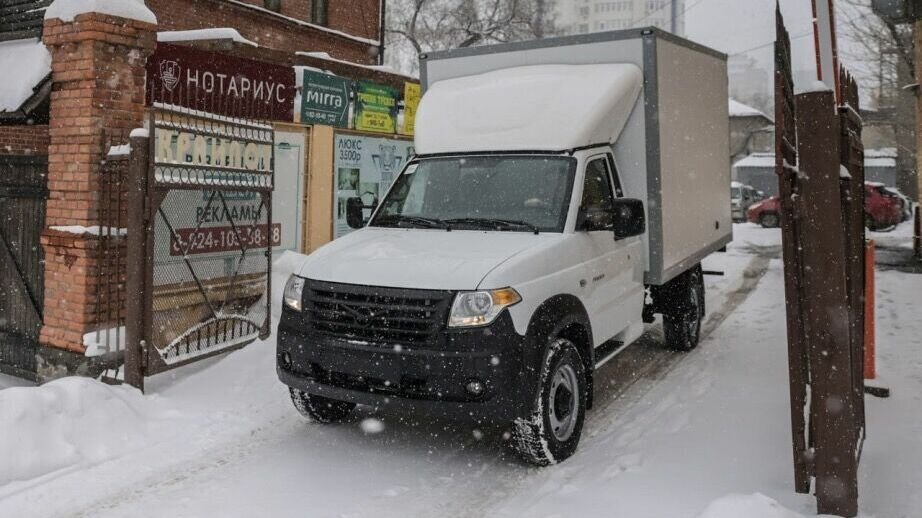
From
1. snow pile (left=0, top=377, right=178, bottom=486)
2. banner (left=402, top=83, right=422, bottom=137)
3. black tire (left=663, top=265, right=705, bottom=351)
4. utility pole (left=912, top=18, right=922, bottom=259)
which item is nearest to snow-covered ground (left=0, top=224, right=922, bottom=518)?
snow pile (left=0, top=377, right=178, bottom=486)

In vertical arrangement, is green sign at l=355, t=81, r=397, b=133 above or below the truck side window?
above

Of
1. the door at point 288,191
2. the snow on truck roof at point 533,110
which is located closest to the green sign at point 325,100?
the door at point 288,191

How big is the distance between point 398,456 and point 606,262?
2178 mm

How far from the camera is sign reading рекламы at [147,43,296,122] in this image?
28.4 feet

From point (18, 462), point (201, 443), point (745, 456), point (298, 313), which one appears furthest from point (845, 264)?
point (18, 462)

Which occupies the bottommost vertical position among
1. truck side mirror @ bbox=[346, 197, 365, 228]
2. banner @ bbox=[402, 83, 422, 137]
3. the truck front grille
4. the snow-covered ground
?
the snow-covered ground

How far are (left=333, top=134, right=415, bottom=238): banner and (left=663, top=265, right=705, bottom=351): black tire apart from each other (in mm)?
5297

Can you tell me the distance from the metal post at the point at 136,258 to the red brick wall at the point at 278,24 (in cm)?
601

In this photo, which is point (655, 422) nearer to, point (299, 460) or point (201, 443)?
point (299, 460)

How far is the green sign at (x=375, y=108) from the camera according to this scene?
41.3 ft

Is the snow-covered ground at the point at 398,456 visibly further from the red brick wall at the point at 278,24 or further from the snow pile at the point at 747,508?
the red brick wall at the point at 278,24

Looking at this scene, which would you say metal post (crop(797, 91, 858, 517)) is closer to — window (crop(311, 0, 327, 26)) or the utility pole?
window (crop(311, 0, 327, 26))

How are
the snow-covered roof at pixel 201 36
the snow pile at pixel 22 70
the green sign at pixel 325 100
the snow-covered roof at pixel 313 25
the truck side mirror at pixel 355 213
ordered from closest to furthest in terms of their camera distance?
the truck side mirror at pixel 355 213, the snow pile at pixel 22 70, the snow-covered roof at pixel 201 36, the green sign at pixel 325 100, the snow-covered roof at pixel 313 25

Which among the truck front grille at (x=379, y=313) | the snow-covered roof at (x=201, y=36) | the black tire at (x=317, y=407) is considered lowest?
the black tire at (x=317, y=407)
